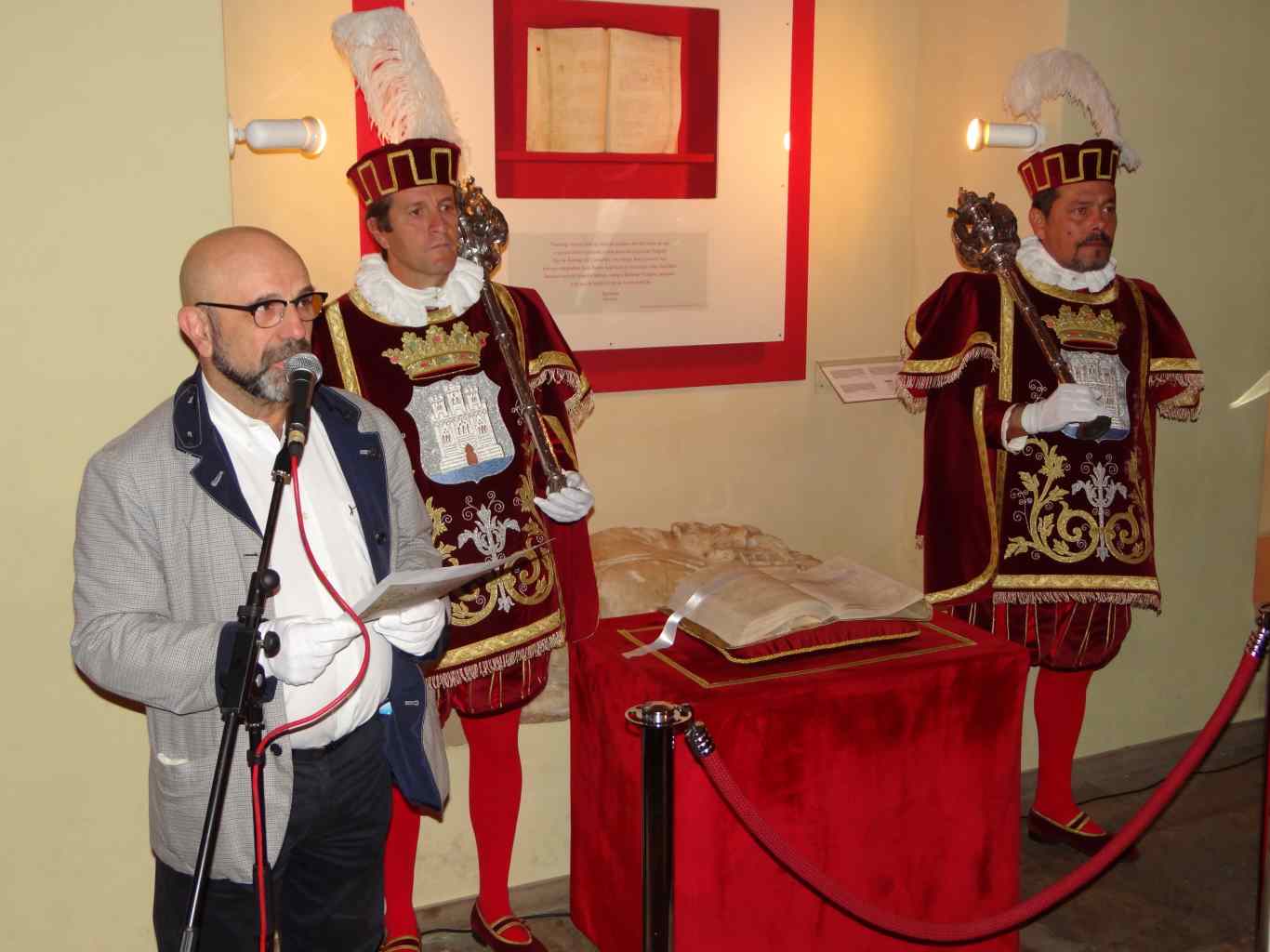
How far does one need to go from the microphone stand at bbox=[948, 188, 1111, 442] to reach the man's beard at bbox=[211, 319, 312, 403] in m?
2.06

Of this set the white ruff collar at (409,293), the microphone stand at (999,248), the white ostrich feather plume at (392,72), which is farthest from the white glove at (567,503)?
the microphone stand at (999,248)

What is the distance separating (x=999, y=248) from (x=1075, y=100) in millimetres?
552

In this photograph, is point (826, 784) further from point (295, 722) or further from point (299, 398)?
point (299, 398)

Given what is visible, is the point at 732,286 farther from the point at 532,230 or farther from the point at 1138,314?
the point at 1138,314

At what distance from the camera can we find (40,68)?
2.39 m

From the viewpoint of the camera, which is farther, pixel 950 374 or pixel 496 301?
pixel 950 374

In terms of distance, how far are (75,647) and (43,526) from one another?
56cm

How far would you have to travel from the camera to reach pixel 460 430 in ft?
9.79

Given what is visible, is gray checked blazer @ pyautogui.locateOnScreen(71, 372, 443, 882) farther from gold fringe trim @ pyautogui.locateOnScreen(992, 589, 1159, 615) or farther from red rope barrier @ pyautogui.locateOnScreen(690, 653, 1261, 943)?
gold fringe trim @ pyautogui.locateOnScreen(992, 589, 1159, 615)

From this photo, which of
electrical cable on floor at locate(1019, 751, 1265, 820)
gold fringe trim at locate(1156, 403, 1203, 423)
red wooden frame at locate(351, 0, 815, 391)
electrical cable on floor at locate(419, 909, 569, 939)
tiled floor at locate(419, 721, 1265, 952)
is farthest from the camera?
electrical cable on floor at locate(1019, 751, 1265, 820)

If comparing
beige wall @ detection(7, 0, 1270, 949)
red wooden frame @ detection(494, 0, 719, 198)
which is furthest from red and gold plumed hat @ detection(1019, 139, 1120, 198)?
red wooden frame @ detection(494, 0, 719, 198)

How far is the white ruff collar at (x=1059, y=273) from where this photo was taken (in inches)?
142

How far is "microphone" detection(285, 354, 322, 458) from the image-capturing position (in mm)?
1721

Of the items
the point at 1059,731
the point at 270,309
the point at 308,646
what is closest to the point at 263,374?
the point at 270,309
